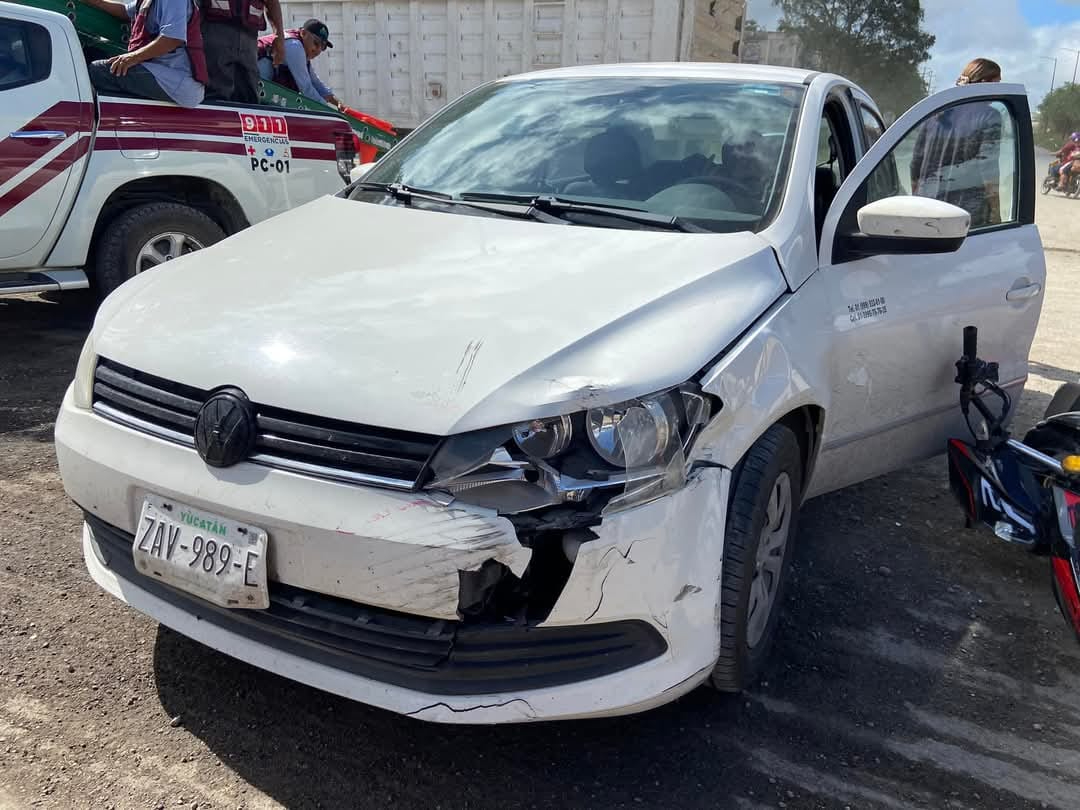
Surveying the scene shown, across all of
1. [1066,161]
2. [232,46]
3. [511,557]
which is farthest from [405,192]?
[1066,161]

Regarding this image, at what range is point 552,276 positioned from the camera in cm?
230

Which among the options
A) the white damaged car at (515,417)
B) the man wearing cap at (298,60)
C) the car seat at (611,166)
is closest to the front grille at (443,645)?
the white damaged car at (515,417)

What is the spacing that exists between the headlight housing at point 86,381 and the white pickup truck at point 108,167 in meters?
2.77

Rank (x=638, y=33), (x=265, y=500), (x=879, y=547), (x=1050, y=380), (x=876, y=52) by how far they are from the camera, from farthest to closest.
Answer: (x=876, y=52), (x=638, y=33), (x=1050, y=380), (x=879, y=547), (x=265, y=500)

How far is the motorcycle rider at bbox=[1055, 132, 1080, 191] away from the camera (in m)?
22.2

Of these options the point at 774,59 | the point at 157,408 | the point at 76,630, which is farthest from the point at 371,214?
the point at 774,59

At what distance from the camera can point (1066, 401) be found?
146 inches

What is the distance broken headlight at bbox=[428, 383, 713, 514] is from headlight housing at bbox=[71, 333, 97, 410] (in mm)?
1055

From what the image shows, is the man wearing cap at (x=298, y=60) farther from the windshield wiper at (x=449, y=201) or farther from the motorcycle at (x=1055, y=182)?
the motorcycle at (x=1055, y=182)

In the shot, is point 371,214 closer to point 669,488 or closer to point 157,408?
point 157,408

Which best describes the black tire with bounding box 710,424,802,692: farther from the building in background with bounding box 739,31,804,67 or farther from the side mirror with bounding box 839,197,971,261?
the building in background with bounding box 739,31,804,67

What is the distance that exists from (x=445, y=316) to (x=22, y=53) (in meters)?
4.16

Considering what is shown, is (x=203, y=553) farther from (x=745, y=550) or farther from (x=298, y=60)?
(x=298, y=60)

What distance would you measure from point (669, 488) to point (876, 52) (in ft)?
133
